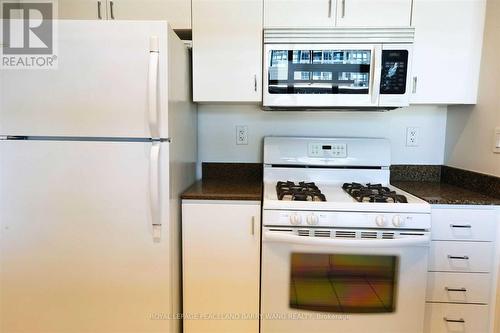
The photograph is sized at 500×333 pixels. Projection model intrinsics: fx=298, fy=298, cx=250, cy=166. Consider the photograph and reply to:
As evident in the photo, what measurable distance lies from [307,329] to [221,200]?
78 centimetres

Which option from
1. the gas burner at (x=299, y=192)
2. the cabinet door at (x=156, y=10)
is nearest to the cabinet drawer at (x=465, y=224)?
the gas burner at (x=299, y=192)

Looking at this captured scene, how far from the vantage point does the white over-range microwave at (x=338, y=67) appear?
161 cm

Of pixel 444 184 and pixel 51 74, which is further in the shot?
pixel 444 184

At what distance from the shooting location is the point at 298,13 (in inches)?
65.9

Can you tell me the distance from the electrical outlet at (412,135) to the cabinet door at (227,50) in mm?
1083

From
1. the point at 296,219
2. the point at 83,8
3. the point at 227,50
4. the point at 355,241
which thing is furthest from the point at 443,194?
the point at 83,8

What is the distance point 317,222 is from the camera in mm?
A: 1431

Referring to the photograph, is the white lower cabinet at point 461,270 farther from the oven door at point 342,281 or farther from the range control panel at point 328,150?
the range control panel at point 328,150

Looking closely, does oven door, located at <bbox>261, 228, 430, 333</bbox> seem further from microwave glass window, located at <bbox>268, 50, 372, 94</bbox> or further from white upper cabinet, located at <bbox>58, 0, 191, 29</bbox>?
white upper cabinet, located at <bbox>58, 0, 191, 29</bbox>

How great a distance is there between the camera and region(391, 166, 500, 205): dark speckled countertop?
4.97 ft

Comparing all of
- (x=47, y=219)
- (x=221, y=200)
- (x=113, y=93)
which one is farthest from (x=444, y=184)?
(x=47, y=219)

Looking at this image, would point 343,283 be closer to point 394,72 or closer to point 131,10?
point 394,72

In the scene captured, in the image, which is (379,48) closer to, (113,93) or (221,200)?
(221,200)

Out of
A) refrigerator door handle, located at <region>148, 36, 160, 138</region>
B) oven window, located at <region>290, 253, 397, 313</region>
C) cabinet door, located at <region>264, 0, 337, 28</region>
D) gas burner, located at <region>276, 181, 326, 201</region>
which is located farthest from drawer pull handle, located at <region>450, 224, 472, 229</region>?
refrigerator door handle, located at <region>148, 36, 160, 138</region>
